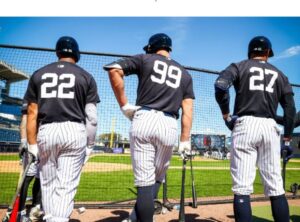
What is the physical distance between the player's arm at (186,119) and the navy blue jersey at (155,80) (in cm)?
17

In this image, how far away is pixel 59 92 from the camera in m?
2.71

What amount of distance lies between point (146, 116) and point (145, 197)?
77 cm

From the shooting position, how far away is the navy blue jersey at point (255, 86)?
307 centimetres

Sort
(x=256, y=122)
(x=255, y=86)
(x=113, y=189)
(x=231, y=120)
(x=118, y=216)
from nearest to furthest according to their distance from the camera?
(x=256, y=122)
(x=255, y=86)
(x=231, y=120)
(x=118, y=216)
(x=113, y=189)

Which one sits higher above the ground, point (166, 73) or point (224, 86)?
point (166, 73)

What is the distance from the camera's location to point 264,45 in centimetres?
329

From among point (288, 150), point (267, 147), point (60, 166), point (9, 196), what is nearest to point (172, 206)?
point (288, 150)

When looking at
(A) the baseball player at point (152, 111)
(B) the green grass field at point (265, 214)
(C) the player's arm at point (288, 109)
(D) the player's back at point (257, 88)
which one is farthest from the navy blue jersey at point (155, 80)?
(B) the green grass field at point (265, 214)

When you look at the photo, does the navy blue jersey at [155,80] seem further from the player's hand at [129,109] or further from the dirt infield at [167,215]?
the dirt infield at [167,215]

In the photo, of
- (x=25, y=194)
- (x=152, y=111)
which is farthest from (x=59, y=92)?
(x=25, y=194)

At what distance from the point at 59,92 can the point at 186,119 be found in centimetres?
137

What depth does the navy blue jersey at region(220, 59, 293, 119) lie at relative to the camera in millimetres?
3066

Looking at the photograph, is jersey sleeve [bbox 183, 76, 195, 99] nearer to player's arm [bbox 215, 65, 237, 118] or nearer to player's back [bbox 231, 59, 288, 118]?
player's arm [bbox 215, 65, 237, 118]

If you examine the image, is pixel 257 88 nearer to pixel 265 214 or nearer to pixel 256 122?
pixel 256 122
